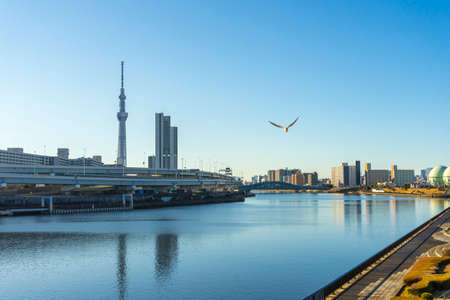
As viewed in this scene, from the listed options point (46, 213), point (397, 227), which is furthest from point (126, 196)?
point (397, 227)

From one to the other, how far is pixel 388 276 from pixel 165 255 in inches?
853

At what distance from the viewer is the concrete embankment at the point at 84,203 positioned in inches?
3445

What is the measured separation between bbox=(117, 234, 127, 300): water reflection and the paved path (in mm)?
13596

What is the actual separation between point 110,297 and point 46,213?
6953cm

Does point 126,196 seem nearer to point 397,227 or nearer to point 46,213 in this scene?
point 46,213

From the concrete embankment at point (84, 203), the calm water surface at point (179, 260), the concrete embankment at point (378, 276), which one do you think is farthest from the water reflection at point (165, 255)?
the concrete embankment at point (84, 203)

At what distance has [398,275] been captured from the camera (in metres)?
22.9

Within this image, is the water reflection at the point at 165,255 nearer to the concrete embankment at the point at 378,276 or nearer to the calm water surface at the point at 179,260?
the calm water surface at the point at 179,260

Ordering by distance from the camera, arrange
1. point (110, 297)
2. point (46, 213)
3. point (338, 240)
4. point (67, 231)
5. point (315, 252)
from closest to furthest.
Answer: point (110, 297), point (315, 252), point (338, 240), point (67, 231), point (46, 213)

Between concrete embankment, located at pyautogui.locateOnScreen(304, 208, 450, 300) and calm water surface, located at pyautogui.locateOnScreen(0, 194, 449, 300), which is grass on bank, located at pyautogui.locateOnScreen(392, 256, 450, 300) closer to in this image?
concrete embankment, located at pyautogui.locateOnScreen(304, 208, 450, 300)

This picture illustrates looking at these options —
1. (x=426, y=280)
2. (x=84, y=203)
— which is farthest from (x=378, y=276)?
(x=84, y=203)

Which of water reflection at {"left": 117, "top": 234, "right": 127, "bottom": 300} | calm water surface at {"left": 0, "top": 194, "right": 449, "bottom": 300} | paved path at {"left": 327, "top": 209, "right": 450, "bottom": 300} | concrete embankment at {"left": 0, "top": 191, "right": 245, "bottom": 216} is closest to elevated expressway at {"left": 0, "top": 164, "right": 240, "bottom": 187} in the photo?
concrete embankment at {"left": 0, "top": 191, "right": 245, "bottom": 216}

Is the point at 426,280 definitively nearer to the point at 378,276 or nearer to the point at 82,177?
the point at 378,276

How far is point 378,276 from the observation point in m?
22.6
